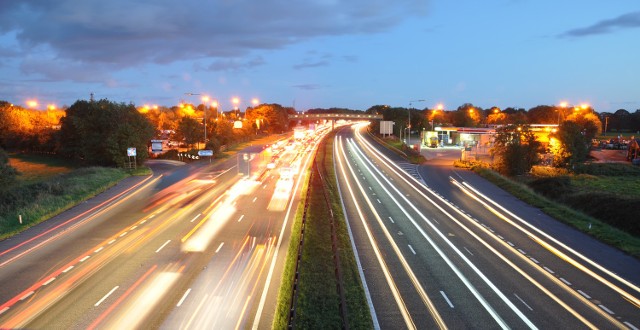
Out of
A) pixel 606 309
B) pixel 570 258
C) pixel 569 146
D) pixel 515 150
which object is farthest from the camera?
Answer: pixel 569 146

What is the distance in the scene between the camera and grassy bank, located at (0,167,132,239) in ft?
105

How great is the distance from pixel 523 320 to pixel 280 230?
1664cm

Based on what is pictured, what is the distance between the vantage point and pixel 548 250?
87.2 ft

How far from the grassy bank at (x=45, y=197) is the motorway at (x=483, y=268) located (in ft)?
75.9

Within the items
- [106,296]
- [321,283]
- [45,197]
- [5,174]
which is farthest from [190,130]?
[321,283]

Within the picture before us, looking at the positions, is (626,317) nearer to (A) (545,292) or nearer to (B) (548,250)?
(A) (545,292)

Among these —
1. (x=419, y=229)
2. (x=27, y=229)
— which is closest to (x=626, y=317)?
(x=419, y=229)

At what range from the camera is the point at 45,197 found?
37.8 m

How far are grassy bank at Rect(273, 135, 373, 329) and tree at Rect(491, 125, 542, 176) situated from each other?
38.2 m

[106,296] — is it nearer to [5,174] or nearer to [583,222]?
[583,222]

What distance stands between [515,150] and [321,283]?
5051cm

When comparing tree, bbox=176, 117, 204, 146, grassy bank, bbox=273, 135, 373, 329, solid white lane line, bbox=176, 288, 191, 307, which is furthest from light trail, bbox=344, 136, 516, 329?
tree, bbox=176, 117, 204, 146

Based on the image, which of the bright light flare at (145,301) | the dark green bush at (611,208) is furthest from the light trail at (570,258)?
the bright light flare at (145,301)

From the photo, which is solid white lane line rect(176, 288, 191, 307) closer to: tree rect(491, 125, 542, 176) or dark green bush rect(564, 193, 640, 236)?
dark green bush rect(564, 193, 640, 236)
